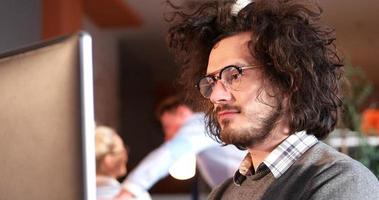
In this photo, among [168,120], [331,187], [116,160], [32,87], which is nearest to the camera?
[32,87]

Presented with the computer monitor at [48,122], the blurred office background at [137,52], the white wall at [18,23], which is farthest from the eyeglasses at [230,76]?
the blurred office background at [137,52]

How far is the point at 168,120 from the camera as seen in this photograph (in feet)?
12.8

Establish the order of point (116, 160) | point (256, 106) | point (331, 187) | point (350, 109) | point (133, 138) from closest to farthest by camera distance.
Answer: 1. point (331, 187)
2. point (256, 106)
3. point (116, 160)
4. point (350, 109)
5. point (133, 138)

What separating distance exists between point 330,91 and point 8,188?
81 centimetres

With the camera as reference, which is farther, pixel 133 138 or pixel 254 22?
pixel 133 138

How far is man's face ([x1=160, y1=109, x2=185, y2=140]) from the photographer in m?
3.81

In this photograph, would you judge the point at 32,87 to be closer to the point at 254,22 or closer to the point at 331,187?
the point at 331,187

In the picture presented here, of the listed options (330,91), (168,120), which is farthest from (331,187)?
(168,120)

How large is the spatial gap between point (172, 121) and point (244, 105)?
106 inches

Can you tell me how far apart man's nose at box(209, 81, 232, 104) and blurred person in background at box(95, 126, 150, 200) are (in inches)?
58.2

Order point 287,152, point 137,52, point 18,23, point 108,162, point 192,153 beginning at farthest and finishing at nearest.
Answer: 1. point 137,52
2. point 192,153
3. point 108,162
4. point 18,23
5. point 287,152

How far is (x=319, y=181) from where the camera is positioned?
40.3 inches

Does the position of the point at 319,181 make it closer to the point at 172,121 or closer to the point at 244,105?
the point at 244,105

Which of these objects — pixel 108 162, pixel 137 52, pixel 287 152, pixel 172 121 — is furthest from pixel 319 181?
pixel 137 52
